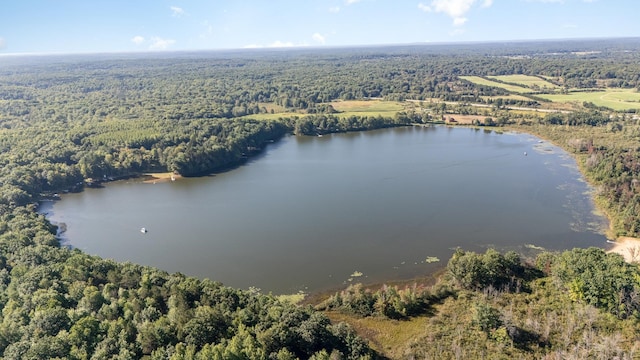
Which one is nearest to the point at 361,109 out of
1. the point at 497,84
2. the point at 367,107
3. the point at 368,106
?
the point at 367,107

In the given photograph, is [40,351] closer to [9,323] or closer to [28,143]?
[9,323]

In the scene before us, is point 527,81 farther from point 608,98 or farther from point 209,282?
point 209,282

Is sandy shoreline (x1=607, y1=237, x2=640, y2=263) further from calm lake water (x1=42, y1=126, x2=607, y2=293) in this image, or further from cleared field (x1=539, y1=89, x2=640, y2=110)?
cleared field (x1=539, y1=89, x2=640, y2=110)

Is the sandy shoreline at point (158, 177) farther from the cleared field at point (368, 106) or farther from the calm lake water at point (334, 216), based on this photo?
the cleared field at point (368, 106)

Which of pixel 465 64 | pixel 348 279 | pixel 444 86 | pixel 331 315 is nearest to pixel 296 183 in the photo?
pixel 348 279

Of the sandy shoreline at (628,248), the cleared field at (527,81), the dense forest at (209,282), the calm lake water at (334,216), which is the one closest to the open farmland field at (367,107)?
the dense forest at (209,282)
